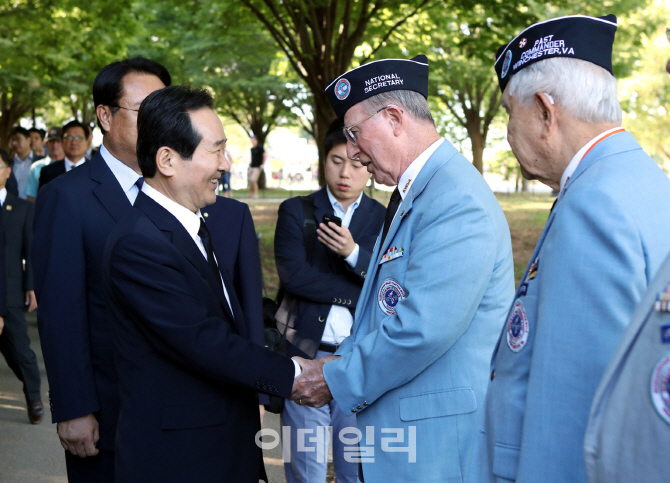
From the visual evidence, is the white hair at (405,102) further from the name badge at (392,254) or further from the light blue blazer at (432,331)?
the name badge at (392,254)

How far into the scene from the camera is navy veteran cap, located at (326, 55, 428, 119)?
2486 millimetres

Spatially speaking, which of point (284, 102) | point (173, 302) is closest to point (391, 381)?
point (173, 302)

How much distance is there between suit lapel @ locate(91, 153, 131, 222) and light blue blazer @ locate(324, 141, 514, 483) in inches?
45.4

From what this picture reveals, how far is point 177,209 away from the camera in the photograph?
7.50 ft

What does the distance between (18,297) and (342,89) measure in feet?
16.1

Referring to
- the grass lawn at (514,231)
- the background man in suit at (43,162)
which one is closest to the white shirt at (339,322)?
the grass lawn at (514,231)

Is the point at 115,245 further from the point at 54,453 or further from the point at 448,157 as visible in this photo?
the point at 54,453

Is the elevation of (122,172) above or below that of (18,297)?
above

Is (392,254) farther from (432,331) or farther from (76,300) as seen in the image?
(76,300)

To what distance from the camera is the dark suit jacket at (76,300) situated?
2576 millimetres

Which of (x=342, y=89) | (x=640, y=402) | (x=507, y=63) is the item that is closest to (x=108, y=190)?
(x=342, y=89)

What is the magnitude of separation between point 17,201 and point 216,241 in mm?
4775

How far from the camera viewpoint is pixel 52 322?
258 centimetres

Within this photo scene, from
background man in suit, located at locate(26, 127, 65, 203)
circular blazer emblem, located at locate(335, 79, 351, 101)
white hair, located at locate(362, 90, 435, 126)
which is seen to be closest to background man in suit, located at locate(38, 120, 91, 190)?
background man in suit, located at locate(26, 127, 65, 203)
